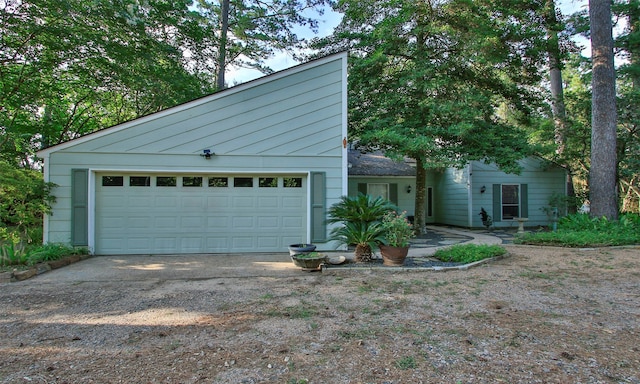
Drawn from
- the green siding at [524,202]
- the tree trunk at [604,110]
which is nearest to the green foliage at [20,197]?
the tree trunk at [604,110]

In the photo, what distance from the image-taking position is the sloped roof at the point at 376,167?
1415 centimetres

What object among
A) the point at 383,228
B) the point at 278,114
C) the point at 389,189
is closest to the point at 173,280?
the point at 383,228

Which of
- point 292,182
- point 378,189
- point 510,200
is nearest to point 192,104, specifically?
point 292,182

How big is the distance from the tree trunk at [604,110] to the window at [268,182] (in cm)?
924

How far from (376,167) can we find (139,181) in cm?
967

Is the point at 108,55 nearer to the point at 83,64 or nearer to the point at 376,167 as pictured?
the point at 83,64

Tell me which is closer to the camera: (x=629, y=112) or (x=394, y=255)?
(x=394, y=255)

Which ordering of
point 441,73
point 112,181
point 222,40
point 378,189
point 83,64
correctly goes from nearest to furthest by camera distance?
point 112,181 < point 83,64 < point 441,73 < point 222,40 < point 378,189

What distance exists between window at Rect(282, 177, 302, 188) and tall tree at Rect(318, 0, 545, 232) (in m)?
2.56

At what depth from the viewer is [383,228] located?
246 inches

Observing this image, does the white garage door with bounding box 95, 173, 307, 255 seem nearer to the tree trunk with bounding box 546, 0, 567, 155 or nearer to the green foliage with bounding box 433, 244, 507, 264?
the green foliage with bounding box 433, 244, 507, 264

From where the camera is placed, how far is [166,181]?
7.80m

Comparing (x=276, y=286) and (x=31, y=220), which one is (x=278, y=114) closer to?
(x=276, y=286)

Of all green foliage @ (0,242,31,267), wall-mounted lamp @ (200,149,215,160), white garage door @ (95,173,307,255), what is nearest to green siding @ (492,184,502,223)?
white garage door @ (95,173,307,255)
